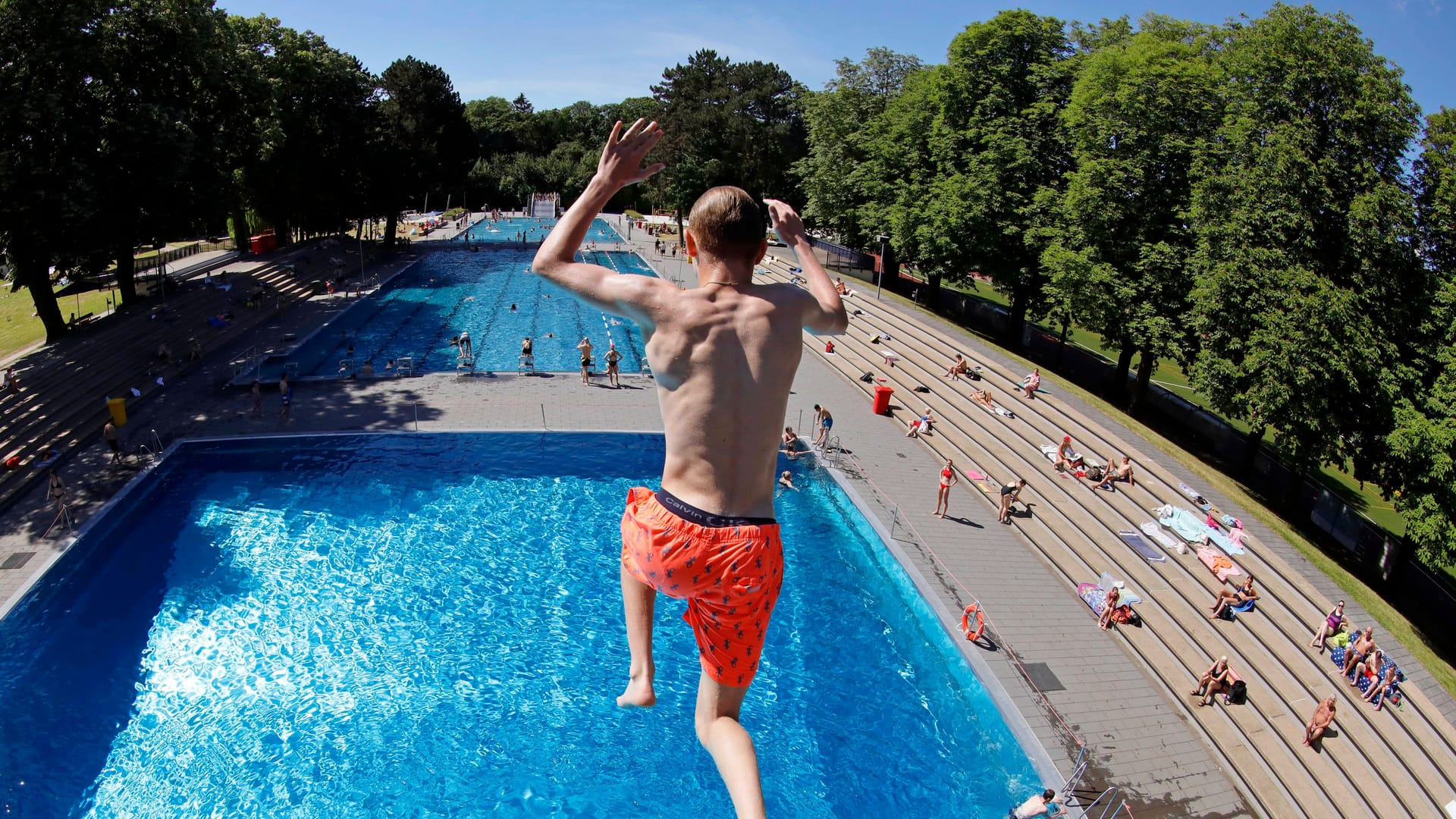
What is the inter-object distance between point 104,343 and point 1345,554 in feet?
118

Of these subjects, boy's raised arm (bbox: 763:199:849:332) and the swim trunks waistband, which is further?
boy's raised arm (bbox: 763:199:849:332)

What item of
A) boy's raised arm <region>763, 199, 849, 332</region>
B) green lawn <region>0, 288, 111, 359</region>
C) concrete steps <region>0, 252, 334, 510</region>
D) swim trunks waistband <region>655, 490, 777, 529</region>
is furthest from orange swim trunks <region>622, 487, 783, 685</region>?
green lawn <region>0, 288, 111, 359</region>

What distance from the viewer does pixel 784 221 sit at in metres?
3.53

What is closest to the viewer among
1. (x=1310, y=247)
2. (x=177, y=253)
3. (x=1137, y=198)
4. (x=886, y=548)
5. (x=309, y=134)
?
(x=886, y=548)

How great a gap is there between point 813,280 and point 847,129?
46.9 meters

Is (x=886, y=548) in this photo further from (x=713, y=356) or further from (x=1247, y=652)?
(x=713, y=356)

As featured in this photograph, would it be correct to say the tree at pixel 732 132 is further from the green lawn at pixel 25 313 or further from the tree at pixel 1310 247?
the tree at pixel 1310 247

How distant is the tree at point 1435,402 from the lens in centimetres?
1454

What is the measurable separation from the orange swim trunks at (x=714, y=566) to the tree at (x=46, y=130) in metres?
25.1

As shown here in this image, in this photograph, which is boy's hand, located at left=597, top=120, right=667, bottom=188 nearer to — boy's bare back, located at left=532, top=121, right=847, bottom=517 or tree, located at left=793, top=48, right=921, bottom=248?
boy's bare back, located at left=532, top=121, right=847, bottom=517

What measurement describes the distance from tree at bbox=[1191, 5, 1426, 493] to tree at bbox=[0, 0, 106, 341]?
99.5 feet

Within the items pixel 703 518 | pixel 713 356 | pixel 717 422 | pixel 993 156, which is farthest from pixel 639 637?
pixel 993 156

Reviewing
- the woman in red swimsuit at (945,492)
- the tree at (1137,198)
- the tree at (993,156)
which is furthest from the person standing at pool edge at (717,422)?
the tree at (993,156)

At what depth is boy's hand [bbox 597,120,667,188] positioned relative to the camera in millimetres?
3266
